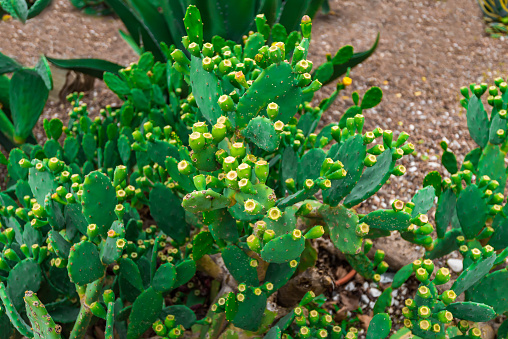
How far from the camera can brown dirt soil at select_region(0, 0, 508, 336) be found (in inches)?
77.9

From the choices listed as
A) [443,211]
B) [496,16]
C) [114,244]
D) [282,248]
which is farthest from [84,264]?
[496,16]

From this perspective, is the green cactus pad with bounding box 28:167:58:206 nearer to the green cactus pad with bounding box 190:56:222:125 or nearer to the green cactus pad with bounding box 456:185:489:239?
the green cactus pad with bounding box 190:56:222:125

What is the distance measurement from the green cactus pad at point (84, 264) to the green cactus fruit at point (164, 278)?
13 cm

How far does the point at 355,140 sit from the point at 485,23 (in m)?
2.31

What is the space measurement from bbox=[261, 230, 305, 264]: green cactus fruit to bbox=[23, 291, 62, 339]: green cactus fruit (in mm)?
472

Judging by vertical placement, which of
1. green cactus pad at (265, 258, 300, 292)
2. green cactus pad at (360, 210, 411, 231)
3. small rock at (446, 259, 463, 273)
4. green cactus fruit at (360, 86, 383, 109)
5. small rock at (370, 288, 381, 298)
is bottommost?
small rock at (370, 288, 381, 298)

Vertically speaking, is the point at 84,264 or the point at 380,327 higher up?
the point at 84,264

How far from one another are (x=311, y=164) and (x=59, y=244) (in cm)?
64

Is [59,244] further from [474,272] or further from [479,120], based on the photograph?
[479,120]

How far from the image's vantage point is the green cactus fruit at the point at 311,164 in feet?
3.50

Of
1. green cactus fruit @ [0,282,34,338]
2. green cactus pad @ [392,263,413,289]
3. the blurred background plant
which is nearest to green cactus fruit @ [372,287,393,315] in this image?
green cactus pad @ [392,263,413,289]

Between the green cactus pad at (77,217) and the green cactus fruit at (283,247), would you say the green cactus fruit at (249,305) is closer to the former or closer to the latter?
the green cactus fruit at (283,247)

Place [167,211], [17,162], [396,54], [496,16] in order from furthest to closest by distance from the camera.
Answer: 1. [496,16]
2. [396,54]
3. [17,162]
4. [167,211]

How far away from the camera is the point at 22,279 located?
3.58 feet
